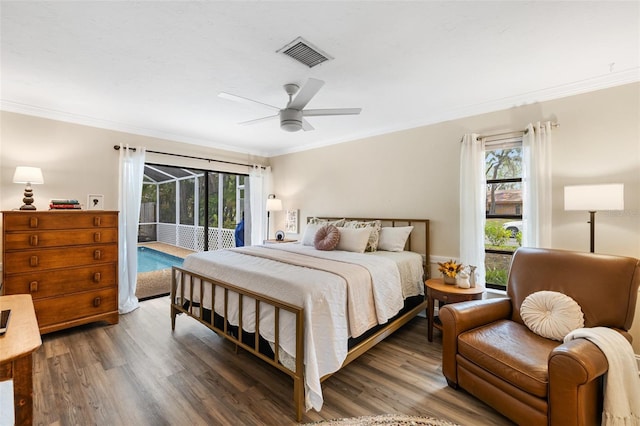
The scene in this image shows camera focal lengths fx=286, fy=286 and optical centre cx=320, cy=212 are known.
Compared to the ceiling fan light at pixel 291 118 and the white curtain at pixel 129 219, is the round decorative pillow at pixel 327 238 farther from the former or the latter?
the white curtain at pixel 129 219

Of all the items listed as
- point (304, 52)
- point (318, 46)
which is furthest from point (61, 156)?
point (318, 46)

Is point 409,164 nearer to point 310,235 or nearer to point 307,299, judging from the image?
point 310,235

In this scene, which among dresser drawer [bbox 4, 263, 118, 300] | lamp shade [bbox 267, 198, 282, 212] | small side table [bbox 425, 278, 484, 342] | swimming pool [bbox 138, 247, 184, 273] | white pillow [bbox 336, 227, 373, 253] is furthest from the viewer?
swimming pool [bbox 138, 247, 184, 273]

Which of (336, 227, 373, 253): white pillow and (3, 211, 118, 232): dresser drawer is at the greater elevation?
(3, 211, 118, 232): dresser drawer

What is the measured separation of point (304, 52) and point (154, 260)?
6171 mm

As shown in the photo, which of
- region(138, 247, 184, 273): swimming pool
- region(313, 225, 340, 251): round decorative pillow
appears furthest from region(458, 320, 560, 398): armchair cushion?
region(138, 247, 184, 273): swimming pool

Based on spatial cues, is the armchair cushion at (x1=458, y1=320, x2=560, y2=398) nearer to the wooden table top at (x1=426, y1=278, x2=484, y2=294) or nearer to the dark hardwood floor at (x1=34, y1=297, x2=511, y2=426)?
the dark hardwood floor at (x1=34, y1=297, x2=511, y2=426)

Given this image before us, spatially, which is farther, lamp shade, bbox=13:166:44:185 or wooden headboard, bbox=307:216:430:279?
wooden headboard, bbox=307:216:430:279

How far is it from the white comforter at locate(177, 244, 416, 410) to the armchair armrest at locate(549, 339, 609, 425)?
1.23 meters

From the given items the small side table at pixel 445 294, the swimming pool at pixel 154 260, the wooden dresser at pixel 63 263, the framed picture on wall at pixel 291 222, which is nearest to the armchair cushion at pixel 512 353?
the small side table at pixel 445 294

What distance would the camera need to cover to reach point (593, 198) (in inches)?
91.3

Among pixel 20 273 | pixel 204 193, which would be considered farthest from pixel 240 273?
pixel 204 193

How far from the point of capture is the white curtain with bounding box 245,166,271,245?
218 inches

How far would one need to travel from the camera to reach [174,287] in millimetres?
3252
